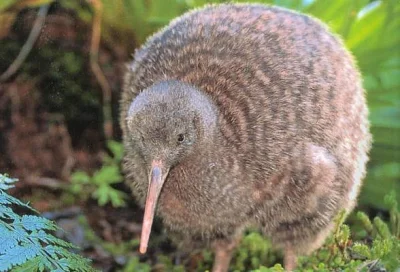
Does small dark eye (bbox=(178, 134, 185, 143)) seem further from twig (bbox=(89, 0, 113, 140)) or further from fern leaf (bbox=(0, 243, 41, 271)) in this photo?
twig (bbox=(89, 0, 113, 140))

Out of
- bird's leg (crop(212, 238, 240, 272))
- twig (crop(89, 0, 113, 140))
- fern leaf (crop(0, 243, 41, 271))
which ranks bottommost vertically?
bird's leg (crop(212, 238, 240, 272))

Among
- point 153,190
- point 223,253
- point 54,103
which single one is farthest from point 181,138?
point 54,103

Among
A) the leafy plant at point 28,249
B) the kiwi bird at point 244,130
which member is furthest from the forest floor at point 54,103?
the leafy plant at point 28,249

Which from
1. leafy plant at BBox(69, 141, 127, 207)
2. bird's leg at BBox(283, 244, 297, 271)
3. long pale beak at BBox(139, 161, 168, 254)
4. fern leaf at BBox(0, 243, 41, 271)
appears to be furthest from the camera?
leafy plant at BBox(69, 141, 127, 207)

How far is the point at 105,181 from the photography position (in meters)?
3.15

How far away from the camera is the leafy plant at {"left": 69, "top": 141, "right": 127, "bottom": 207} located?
308 centimetres

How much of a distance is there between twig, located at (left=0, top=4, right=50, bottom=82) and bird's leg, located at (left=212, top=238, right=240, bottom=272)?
1517mm

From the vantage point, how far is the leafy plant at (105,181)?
3.08m

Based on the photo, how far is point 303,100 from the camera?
236 cm

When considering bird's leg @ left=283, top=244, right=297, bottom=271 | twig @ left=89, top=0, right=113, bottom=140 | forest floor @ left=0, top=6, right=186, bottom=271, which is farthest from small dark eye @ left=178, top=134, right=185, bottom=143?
twig @ left=89, top=0, right=113, bottom=140

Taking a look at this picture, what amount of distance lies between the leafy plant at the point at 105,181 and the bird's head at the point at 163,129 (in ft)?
3.07

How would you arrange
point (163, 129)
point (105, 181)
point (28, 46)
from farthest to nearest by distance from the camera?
point (28, 46), point (105, 181), point (163, 129)

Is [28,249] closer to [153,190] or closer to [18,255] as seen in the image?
[18,255]

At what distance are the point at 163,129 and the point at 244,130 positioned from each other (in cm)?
34
